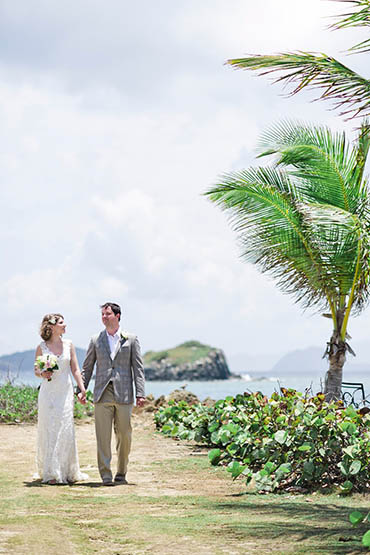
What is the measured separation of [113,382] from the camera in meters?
9.20

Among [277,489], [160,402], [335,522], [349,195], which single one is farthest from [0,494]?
[160,402]

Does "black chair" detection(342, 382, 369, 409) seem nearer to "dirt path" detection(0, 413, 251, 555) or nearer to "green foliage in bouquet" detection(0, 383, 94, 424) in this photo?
"dirt path" detection(0, 413, 251, 555)

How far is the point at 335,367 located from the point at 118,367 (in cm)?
529

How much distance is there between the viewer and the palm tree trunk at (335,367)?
13211mm

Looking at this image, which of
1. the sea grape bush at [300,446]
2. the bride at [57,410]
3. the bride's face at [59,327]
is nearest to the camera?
the sea grape bush at [300,446]

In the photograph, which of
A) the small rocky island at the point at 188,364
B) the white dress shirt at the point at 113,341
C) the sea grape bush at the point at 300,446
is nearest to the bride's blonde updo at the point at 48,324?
the white dress shirt at the point at 113,341

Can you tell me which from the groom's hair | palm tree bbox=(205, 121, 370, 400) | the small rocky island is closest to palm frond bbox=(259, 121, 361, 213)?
palm tree bbox=(205, 121, 370, 400)

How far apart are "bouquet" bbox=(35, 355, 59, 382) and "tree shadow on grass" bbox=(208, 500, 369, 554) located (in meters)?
2.68

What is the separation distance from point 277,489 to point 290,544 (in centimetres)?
264

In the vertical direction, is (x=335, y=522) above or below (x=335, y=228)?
below

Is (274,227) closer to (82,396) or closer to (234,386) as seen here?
(82,396)

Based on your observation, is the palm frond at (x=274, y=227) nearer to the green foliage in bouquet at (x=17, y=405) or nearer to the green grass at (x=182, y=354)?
the green foliage in bouquet at (x=17, y=405)

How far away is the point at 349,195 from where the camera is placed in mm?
13469

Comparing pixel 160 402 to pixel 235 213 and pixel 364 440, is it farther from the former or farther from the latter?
pixel 364 440
